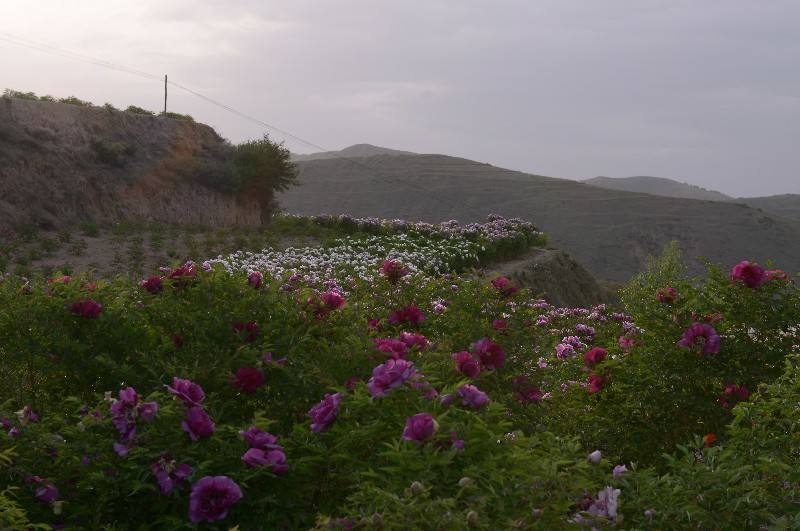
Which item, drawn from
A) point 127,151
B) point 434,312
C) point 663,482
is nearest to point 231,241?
point 127,151

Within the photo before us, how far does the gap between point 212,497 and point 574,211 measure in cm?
5231

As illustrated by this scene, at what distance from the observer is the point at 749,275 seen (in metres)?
4.50

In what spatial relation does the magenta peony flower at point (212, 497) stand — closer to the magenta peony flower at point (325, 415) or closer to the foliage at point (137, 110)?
the magenta peony flower at point (325, 415)

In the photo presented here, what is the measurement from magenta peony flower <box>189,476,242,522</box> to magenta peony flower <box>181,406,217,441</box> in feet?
0.79

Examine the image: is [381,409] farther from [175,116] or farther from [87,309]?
[175,116]

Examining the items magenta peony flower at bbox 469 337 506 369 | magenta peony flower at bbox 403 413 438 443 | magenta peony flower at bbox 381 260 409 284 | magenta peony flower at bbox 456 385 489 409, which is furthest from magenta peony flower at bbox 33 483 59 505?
magenta peony flower at bbox 381 260 409 284

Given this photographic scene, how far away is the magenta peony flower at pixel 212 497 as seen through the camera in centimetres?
249

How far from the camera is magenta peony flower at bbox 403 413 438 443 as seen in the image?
2283 millimetres

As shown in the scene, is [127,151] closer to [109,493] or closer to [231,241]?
[231,241]

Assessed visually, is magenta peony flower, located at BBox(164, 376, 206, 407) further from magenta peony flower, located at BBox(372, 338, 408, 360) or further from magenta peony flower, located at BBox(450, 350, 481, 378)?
magenta peony flower, located at BBox(450, 350, 481, 378)

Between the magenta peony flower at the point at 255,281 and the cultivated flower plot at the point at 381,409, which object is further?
the magenta peony flower at the point at 255,281

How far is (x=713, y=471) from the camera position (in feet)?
8.86

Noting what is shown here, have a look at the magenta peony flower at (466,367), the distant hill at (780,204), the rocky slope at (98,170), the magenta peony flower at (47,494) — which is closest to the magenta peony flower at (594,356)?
the magenta peony flower at (466,367)

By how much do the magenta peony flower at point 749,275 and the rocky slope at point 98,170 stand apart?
16.0m
